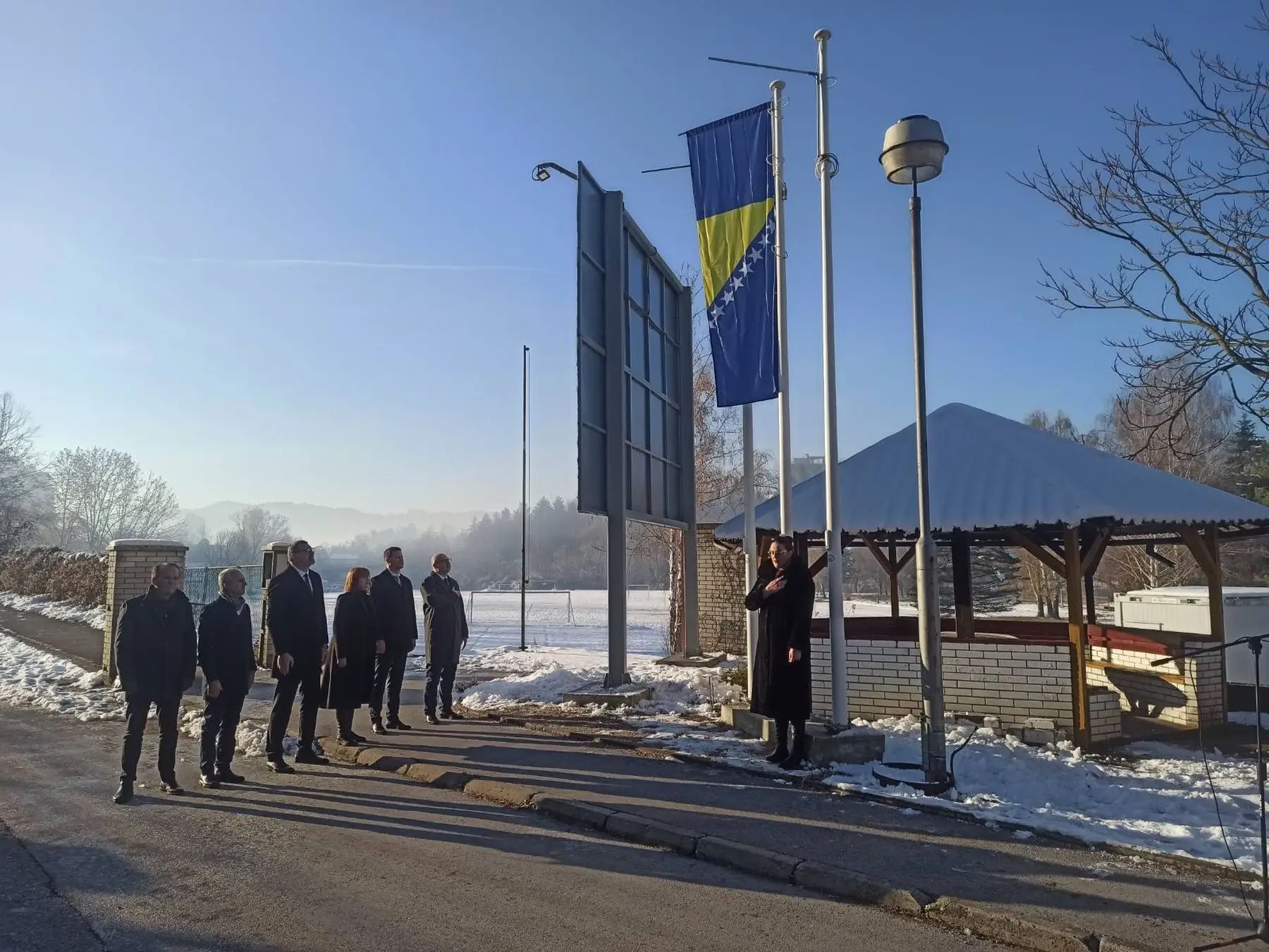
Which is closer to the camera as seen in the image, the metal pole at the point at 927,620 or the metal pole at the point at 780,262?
the metal pole at the point at 927,620

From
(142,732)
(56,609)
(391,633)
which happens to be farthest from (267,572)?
(56,609)

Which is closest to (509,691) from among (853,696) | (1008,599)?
(853,696)

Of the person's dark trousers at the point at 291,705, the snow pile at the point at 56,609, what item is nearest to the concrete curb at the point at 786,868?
the person's dark trousers at the point at 291,705

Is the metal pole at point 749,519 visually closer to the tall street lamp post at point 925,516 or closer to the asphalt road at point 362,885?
the tall street lamp post at point 925,516

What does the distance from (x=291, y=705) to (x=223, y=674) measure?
3.11 feet

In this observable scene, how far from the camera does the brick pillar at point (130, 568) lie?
1272cm

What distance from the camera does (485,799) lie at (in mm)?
7105

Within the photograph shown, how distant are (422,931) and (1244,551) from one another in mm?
34254

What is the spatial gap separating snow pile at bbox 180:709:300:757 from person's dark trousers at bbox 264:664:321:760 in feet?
0.64

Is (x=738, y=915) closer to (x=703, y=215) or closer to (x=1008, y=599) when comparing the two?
(x=703, y=215)

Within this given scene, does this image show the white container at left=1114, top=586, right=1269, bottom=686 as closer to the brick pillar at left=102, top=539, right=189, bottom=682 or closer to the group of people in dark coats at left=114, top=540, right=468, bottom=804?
the group of people in dark coats at left=114, top=540, right=468, bottom=804

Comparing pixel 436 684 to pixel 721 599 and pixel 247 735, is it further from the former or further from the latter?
pixel 721 599

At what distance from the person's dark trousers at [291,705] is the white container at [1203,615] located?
1262 centimetres

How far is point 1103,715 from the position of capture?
10000 millimetres
